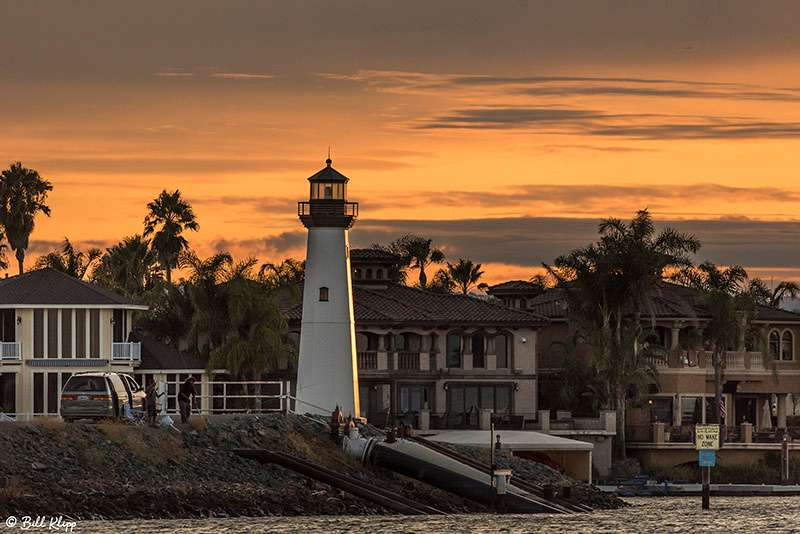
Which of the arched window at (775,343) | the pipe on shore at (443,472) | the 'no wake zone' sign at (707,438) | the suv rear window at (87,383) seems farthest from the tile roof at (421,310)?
the suv rear window at (87,383)

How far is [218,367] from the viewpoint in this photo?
7231 cm

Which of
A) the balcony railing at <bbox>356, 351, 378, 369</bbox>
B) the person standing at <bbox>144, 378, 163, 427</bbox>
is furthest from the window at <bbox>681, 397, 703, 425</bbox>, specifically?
the person standing at <bbox>144, 378, 163, 427</bbox>

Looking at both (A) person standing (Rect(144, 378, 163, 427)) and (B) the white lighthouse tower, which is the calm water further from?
(B) the white lighthouse tower

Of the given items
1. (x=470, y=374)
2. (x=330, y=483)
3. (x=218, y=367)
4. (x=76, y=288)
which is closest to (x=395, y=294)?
(x=470, y=374)

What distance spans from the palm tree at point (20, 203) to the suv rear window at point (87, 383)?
42.2 metres

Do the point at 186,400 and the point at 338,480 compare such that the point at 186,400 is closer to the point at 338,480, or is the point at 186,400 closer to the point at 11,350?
the point at 338,480

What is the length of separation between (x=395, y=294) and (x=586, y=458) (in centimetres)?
1564

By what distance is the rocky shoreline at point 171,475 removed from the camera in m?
47.7

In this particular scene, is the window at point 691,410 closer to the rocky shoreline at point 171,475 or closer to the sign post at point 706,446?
the sign post at point 706,446

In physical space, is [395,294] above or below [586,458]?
above

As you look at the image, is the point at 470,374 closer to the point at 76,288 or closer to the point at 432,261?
the point at 76,288

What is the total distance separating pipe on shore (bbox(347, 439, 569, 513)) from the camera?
56500 millimetres

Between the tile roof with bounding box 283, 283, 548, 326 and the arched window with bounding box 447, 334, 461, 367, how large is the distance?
1.06 meters

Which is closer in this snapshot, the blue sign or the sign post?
the blue sign
